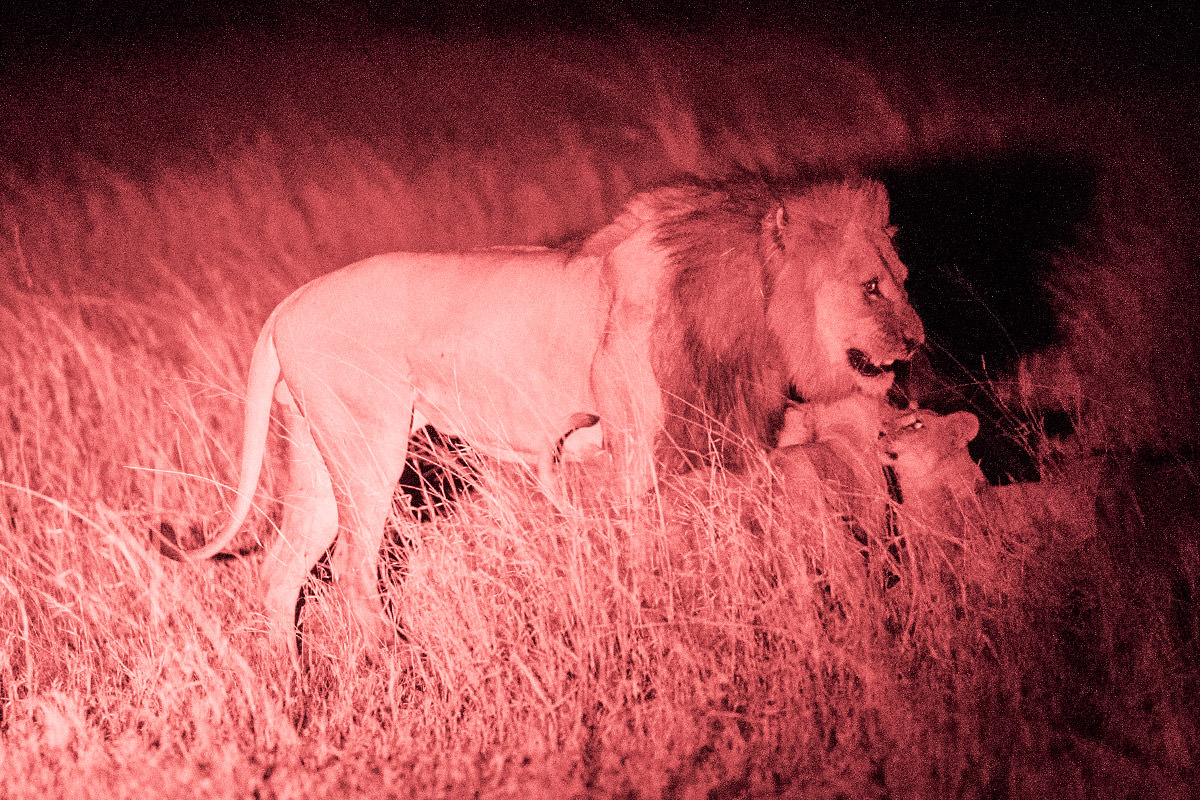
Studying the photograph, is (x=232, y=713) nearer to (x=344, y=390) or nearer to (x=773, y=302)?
(x=344, y=390)

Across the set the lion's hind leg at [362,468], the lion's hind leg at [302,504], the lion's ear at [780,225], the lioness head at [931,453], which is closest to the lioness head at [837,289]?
the lion's ear at [780,225]

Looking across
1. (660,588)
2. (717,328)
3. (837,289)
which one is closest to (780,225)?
(837,289)

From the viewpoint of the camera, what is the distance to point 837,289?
3582 mm

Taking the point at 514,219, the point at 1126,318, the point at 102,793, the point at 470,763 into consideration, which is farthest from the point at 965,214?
the point at 102,793

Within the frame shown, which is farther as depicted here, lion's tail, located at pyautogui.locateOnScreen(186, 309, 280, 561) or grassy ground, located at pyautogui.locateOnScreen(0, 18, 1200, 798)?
lion's tail, located at pyautogui.locateOnScreen(186, 309, 280, 561)

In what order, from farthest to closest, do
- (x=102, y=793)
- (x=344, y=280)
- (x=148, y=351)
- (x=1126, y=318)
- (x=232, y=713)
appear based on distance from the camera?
(x=148, y=351) < (x=1126, y=318) < (x=344, y=280) < (x=232, y=713) < (x=102, y=793)

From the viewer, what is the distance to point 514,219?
24.0ft

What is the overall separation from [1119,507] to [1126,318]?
191cm

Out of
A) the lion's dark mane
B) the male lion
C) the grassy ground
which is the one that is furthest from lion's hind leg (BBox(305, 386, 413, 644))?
the lion's dark mane

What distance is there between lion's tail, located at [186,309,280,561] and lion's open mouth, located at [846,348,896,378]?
214cm

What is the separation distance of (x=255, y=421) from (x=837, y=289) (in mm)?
2230

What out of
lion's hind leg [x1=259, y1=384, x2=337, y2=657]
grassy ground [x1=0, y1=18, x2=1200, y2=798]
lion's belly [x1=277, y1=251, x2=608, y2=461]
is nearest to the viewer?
grassy ground [x1=0, y1=18, x2=1200, y2=798]

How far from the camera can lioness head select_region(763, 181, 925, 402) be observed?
356 cm

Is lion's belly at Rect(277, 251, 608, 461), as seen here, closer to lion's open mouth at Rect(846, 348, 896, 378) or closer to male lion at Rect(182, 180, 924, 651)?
male lion at Rect(182, 180, 924, 651)
